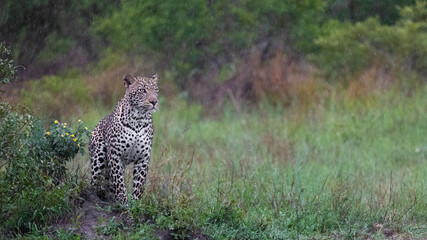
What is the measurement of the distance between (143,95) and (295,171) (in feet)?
11.3

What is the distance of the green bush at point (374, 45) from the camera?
18.6 m

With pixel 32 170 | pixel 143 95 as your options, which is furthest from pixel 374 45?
pixel 32 170

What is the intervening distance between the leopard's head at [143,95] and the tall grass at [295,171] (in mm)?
932

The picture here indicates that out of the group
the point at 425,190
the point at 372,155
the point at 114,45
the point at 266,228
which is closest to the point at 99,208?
the point at 266,228

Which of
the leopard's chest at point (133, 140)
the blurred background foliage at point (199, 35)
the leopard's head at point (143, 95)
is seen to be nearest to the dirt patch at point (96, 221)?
the leopard's chest at point (133, 140)

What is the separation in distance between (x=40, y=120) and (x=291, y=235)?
2.90 m

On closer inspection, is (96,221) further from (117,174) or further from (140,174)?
(140,174)

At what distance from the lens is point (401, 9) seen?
65.1 feet

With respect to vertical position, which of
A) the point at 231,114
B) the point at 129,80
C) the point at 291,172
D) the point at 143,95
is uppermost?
the point at 129,80

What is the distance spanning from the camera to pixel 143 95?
770cm

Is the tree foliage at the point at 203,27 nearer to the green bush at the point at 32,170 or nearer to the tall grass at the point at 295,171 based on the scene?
the tall grass at the point at 295,171

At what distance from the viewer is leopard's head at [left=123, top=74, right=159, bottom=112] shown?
765 centimetres

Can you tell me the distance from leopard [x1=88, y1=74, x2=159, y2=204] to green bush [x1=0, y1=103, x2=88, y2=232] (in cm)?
33

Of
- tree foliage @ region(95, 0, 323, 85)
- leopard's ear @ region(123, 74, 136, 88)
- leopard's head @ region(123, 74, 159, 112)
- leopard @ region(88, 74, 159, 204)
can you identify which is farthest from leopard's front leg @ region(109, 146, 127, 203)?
tree foliage @ region(95, 0, 323, 85)
